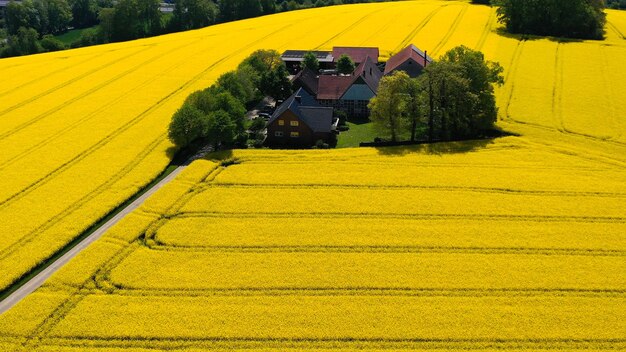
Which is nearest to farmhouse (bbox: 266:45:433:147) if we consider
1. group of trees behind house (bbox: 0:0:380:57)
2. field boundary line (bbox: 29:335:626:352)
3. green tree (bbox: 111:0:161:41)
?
field boundary line (bbox: 29:335:626:352)

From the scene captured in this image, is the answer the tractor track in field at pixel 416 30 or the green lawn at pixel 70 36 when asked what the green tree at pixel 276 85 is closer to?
the tractor track in field at pixel 416 30

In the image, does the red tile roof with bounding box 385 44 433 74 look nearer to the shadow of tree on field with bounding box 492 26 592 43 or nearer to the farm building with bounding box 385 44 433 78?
the farm building with bounding box 385 44 433 78

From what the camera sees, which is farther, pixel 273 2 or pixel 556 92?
pixel 273 2

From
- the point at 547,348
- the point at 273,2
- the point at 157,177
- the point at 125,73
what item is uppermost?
the point at 273,2

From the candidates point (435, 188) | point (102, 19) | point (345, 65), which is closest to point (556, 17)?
point (345, 65)

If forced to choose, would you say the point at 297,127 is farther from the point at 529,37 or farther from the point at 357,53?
the point at 529,37

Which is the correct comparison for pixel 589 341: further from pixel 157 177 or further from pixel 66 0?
pixel 66 0

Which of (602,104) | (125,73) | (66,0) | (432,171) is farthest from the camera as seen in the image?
(66,0)

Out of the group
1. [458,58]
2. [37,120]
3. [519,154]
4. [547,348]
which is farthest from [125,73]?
[547,348]

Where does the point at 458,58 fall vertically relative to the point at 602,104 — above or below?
above
